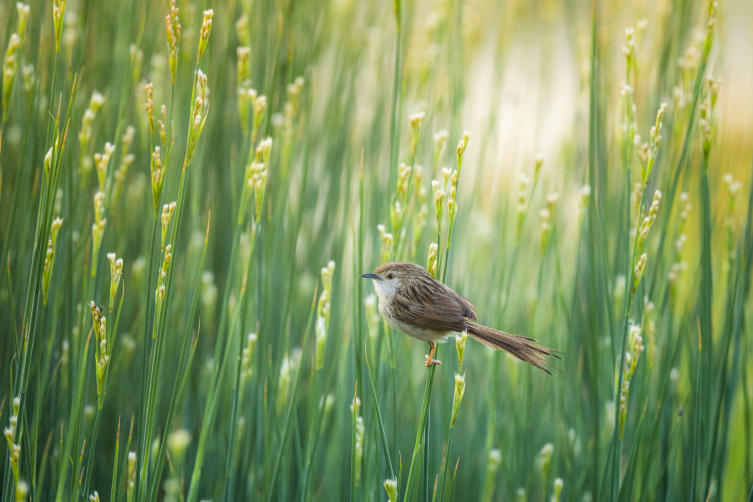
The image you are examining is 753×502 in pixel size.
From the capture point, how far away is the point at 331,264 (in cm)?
106

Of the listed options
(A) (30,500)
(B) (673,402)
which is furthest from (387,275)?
(B) (673,402)

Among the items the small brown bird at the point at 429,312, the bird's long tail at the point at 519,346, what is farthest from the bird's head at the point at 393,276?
the bird's long tail at the point at 519,346

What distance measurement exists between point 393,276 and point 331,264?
13 centimetres

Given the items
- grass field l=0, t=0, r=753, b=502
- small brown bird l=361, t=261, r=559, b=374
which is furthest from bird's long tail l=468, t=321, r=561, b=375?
grass field l=0, t=0, r=753, b=502

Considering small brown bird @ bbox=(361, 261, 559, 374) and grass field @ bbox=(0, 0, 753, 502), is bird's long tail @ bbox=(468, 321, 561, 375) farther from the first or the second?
grass field @ bbox=(0, 0, 753, 502)

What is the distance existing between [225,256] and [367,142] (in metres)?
0.62

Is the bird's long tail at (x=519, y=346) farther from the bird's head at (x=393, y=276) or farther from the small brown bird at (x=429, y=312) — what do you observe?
the bird's head at (x=393, y=276)

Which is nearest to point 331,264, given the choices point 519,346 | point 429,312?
point 429,312

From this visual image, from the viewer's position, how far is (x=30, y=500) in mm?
1138

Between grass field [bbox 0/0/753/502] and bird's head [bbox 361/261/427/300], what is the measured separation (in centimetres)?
5

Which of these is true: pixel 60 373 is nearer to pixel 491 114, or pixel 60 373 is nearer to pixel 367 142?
pixel 367 142

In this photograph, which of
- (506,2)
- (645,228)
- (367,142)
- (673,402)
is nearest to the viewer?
(645,228)

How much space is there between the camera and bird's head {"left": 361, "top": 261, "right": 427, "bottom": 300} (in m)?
0.98

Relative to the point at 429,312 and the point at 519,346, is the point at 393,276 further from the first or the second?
the point at 519,346
